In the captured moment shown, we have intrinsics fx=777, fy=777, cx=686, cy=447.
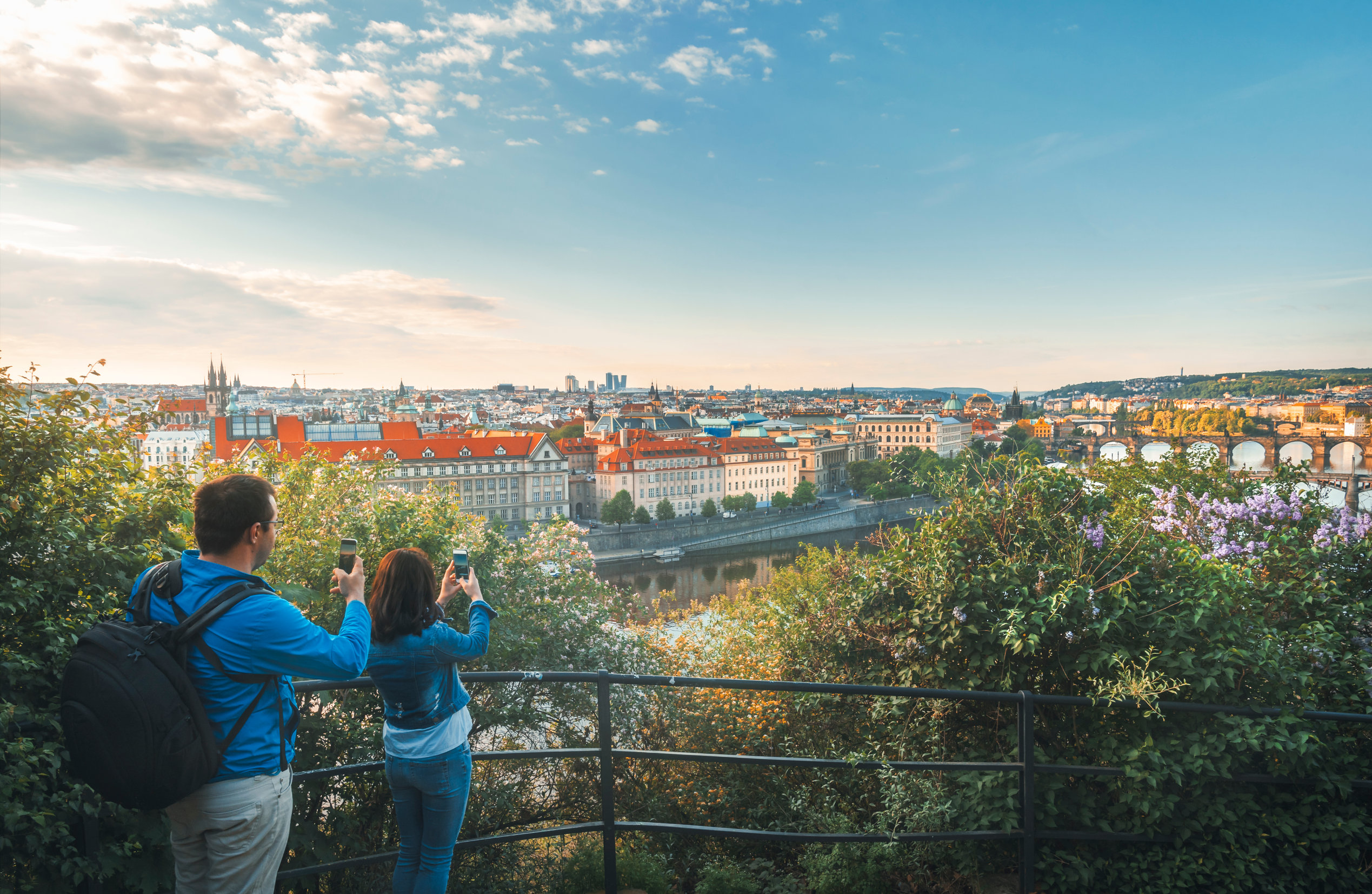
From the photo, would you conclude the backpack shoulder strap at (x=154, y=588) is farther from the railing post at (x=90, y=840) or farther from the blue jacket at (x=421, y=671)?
the railing post at (x=90, y=840)

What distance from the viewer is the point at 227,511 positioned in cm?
145

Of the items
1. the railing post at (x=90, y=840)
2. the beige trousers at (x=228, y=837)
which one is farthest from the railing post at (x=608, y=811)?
the railing post at (x=90, y=840)

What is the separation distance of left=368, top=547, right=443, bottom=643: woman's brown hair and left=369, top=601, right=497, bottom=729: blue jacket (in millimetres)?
25

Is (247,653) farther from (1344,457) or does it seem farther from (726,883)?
(1344,457)

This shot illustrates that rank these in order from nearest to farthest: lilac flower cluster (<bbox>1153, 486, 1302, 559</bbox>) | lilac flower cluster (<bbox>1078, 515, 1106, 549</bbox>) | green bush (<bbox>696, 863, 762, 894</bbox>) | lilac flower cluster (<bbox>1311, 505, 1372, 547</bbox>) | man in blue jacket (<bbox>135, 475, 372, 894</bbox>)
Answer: man in blue jacket (<bbox>135, 475, 372, 894</bbox>) → green bush (<bbox>696, 863, 762, 894</bbox>) → lilac flower cluster (<bbox>1078, 515, 1106, 549</bbox>) → lilac flower cluster (<bbox>1311, 505, 1372, 547</bbox>) → lilac flower cluster (<bbox>1153, 486, 1302, 559</bbox>)

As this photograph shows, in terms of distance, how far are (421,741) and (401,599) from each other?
34 cm

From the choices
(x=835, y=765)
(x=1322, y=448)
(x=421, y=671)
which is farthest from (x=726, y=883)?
(x=1322, y=448)

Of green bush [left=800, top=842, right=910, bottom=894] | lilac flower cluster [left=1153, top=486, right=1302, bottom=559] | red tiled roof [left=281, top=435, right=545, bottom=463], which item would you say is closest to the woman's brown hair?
green bush [left=800, top=842, right=910, bottom=894]

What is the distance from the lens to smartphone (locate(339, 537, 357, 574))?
1.66 meters

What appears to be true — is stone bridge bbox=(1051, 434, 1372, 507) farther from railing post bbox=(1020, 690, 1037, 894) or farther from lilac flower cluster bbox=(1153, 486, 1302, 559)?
railing post bbox=(1020, 690, 1037, 894)

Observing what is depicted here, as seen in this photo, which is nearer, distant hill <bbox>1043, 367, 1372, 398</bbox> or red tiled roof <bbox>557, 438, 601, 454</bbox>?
distant hill <bbox>1043, 367, 1372, 398</bbox>

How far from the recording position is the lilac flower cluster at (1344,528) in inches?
124

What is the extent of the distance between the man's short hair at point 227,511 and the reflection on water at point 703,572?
3549 centimetres

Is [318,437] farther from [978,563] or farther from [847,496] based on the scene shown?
[978,563]
